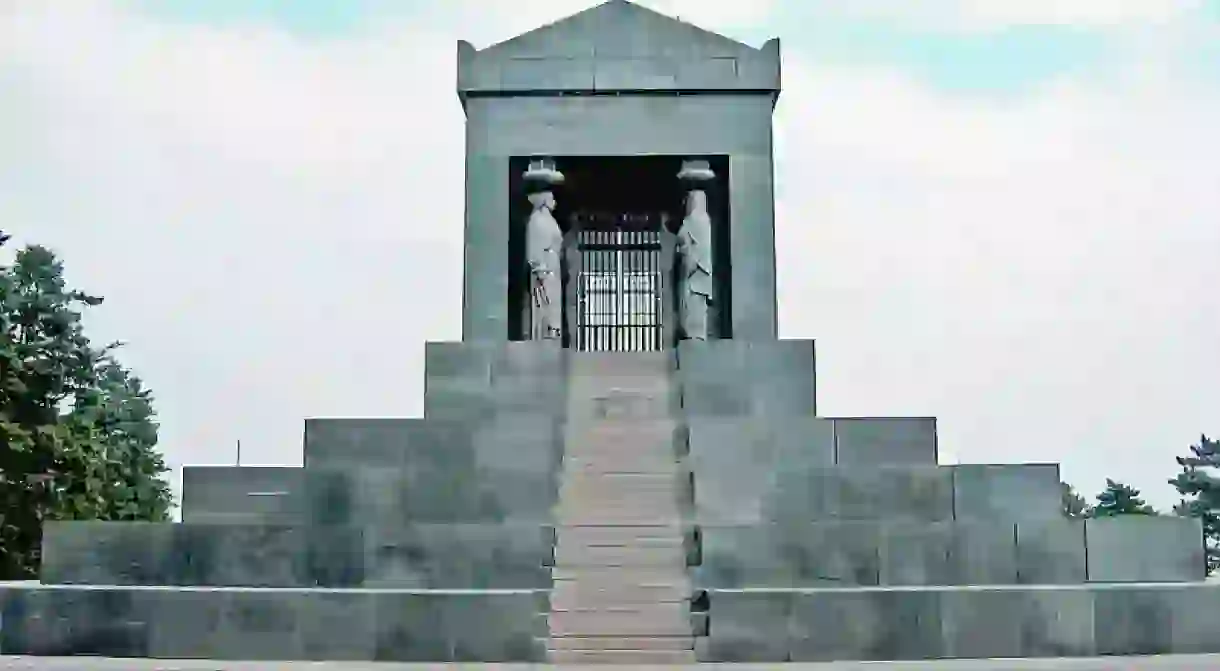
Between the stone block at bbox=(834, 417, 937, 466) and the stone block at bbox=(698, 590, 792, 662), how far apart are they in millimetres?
2922

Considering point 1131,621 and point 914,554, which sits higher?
point 914,554

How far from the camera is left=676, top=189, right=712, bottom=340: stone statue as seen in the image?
16.5 metres

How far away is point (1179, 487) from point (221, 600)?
39224 millimetres

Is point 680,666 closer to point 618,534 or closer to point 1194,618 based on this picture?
point 618,534

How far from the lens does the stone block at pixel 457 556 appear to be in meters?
12.5

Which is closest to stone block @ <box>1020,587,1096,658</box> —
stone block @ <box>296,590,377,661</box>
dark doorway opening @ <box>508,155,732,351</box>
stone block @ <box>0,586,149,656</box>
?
stone block @ <box>296,590,377,661</box>

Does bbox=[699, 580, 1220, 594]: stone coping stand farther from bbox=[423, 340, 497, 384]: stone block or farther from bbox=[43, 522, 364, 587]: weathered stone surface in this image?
bbox=[423, 340, 497, 384]: stone block

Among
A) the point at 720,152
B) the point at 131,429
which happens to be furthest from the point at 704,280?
the point at 131,429

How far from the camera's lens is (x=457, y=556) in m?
12.6

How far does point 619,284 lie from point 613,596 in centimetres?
1009

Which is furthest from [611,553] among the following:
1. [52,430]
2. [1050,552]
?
[52,430]

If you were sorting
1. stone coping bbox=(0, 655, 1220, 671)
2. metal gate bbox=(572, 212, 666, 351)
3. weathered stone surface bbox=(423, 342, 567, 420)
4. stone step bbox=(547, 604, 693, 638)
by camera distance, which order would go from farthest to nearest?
1. metal gate bbox=(572, 212, 666, 351)
2. weathered stone surface bbox=(423, 342, 567, 420)
3. stone step bbox=(547, 604, 693, 638)
4. stone coping bbox=(0, 655, 1220, 671)

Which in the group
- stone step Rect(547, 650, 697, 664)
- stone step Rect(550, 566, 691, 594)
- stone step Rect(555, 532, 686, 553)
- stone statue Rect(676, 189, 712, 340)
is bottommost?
stone step Rect(547, 650, 697, 664)

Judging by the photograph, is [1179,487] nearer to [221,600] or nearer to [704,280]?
[704,280]
